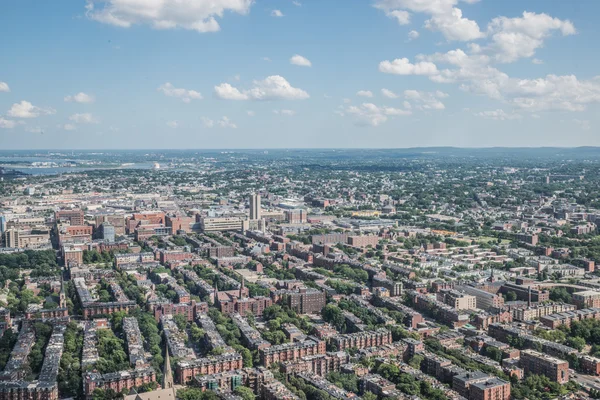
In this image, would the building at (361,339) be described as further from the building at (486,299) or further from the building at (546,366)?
the building at (486,299)

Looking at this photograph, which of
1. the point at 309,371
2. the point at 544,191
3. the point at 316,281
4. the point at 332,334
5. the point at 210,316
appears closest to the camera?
the point at 309,371

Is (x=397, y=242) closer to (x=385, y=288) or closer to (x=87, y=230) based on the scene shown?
(x=385, y=288)

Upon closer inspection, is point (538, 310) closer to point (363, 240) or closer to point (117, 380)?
point (117, 380)

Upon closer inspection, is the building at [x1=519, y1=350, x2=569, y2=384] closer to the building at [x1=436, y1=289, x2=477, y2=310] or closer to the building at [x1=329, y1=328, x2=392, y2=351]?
the building at [x1=329, y1=328, x2=392, y2=351]

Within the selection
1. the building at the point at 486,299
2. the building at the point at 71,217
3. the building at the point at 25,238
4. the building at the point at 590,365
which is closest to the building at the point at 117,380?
the building at the point at 590,365

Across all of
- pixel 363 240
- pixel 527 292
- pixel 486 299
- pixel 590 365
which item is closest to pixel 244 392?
pixel 590 365

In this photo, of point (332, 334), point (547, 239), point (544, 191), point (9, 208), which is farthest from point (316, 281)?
point (544, 191)

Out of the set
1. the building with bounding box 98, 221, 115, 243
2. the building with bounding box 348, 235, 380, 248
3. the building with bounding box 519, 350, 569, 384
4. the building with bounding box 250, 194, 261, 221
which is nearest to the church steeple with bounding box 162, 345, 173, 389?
the building with bounding box 519, 350, 569, 384
